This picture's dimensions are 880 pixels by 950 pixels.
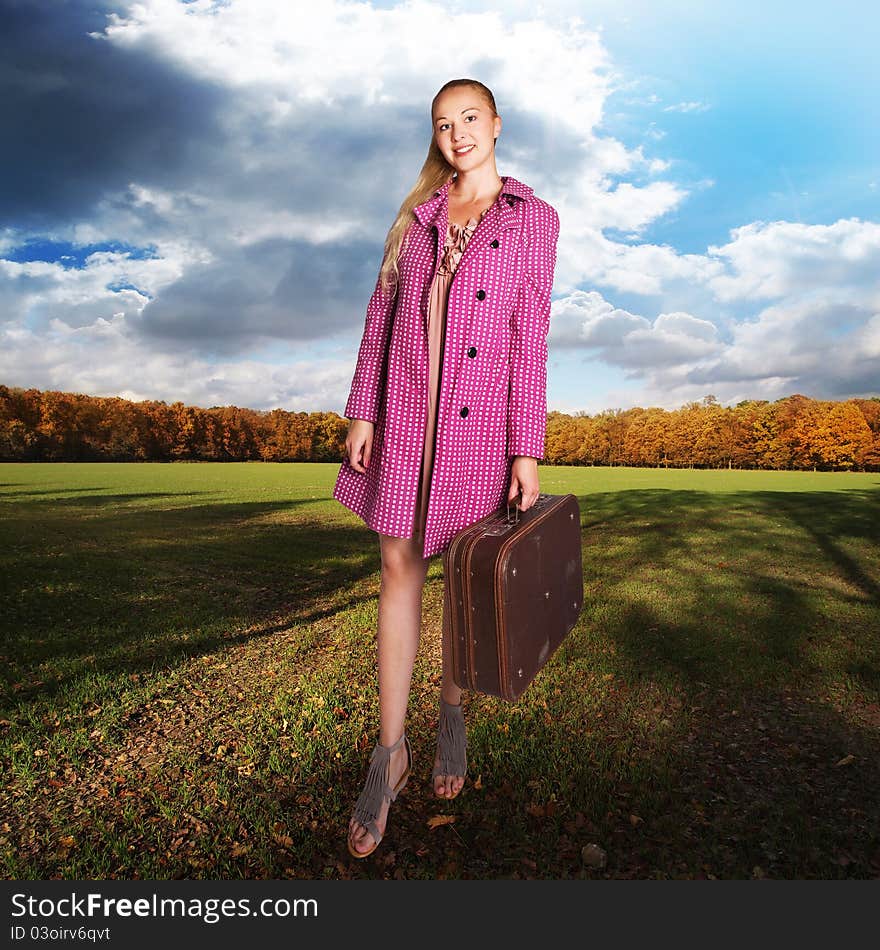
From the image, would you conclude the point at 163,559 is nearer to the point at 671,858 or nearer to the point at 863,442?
the point at 671,858

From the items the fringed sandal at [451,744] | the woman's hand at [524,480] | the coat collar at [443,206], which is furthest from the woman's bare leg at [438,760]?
the coat collar at [443,206]

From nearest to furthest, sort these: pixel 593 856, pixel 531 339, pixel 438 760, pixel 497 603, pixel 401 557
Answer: pixel 497 603 < pixel 593 856 < pixel 531 339 < pixel 401 557 < pixel 438 760

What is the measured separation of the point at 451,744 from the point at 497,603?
101 cm

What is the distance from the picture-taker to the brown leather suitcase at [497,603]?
223 cm

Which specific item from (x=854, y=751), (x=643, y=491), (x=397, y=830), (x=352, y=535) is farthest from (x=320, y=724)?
(x=643, y=491)

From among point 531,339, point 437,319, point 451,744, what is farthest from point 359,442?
point 451,744

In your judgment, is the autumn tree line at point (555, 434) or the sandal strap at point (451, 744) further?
the autumn tree line at point (555, 434)

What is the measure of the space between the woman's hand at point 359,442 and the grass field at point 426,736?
1416mm

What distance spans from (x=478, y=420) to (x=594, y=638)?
3.23 meters

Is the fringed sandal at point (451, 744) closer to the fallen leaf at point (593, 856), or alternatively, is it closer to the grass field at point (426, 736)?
the grass field at point (426, 736)

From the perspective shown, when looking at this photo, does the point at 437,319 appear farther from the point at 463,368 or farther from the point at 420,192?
the point at 420,192

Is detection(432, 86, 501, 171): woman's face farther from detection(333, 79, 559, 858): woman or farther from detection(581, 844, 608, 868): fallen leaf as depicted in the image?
detection(581, 844, 608, 868): fallen leaf

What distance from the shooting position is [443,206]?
2.52 m

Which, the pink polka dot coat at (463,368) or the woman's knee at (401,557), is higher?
the pink polka dot coat at (463,368)
